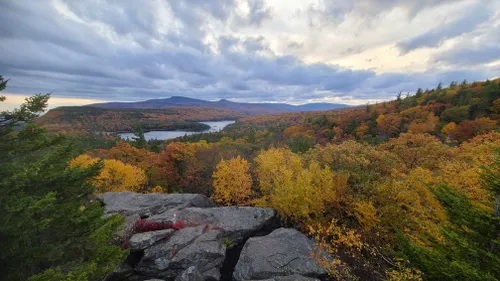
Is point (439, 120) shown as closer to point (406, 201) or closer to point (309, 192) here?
point (406, 201)

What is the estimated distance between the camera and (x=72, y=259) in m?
12.3

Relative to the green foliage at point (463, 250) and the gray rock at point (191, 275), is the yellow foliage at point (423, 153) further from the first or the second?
the gray rock at point (191, 275)

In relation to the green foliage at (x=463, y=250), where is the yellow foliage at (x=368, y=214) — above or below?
below

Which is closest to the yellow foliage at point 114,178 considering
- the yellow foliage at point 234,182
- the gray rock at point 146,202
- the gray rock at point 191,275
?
the gray rock at point 146,202

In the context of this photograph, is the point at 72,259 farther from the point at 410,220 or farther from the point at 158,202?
the point at 410,220

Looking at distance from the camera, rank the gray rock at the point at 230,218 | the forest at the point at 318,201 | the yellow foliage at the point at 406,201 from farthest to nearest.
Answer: the gray rock at the point at 230,218 → the yellow foliage at the point at 406,201 → the forest at the point at 318,201

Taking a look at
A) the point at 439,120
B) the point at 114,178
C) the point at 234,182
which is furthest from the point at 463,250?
the point at 439,120

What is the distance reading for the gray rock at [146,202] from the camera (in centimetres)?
2404

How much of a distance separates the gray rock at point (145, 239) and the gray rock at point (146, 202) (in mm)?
5062

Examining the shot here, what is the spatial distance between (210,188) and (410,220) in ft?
84.0

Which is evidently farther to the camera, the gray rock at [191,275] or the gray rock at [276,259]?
the gray rock at [276,259]

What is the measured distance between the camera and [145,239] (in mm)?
18125

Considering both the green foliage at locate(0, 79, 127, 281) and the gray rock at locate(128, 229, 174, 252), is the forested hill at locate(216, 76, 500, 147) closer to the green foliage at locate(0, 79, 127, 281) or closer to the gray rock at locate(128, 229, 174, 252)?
the gray rock at locate(128, 229, 174, 252)

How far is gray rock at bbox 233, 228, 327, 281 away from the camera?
1650 cm
